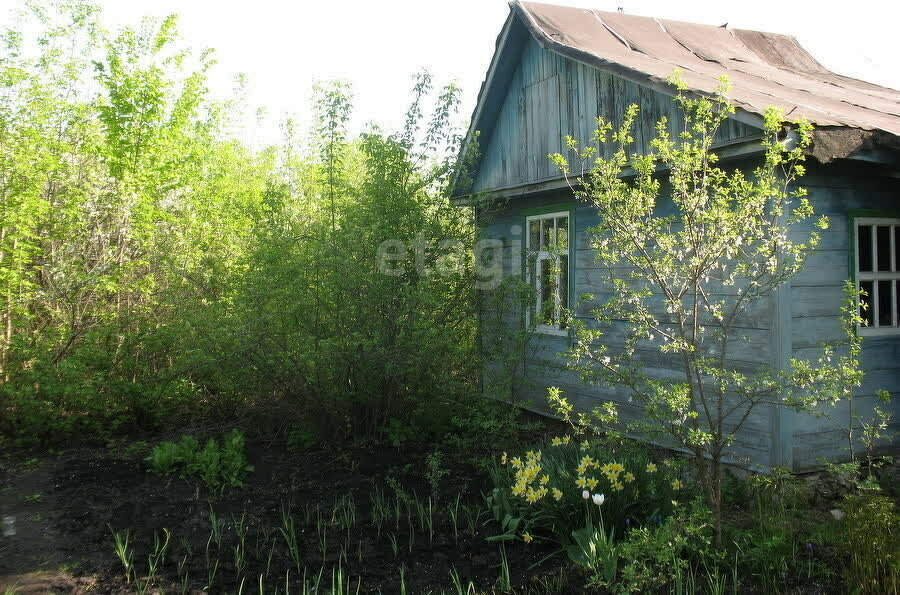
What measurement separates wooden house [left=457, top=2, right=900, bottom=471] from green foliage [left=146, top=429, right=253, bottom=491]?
3.13 meters

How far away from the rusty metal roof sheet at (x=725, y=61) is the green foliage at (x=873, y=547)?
245cm

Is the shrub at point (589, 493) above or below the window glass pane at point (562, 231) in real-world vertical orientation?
below

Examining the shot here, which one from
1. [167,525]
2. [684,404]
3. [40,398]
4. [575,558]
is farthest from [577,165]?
[40,398]

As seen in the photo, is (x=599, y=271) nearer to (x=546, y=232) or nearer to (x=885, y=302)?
(x=546, y=232)

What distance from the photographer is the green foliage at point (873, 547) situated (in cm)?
331

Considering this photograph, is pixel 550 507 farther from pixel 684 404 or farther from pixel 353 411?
pixel 353 411

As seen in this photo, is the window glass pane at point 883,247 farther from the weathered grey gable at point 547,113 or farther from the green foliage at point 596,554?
the green foliage at point 596,554

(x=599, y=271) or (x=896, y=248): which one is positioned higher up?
(x=896, y=248)

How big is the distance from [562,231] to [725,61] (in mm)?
3075

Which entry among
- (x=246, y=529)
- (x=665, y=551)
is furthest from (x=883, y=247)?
(x=246, y=529)

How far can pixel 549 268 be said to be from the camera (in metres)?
7.52

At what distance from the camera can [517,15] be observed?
8.38 metres

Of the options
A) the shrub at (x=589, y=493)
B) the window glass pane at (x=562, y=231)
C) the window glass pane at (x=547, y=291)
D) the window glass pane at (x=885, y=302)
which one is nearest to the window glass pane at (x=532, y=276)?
the window glass pane at (x=547, y=291)

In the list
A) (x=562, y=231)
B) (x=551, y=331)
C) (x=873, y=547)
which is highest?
(x=562, y=231)
